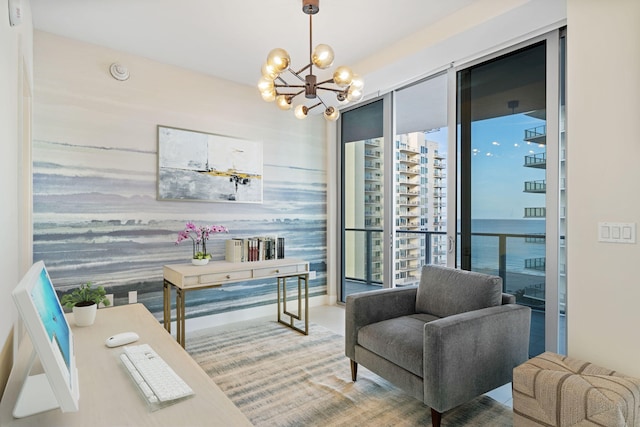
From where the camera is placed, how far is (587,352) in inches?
77.5

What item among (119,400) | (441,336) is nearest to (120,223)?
(119,400)

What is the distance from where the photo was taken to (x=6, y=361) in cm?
124

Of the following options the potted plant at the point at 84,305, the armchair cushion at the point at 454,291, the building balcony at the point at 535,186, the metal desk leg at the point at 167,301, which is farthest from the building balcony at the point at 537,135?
the metal desk leg at the point at 167,301

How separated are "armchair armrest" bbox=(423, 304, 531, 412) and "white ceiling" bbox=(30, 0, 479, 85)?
2.17 m

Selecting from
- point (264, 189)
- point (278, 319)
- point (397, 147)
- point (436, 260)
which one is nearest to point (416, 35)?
point (397, 147)

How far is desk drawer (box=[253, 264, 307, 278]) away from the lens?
3.41 metres

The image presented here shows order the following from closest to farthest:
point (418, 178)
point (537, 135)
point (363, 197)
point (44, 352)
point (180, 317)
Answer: point (44, 352) → point (537, 135) → point (180, 317) → point (418, 178) → point (363, 197)

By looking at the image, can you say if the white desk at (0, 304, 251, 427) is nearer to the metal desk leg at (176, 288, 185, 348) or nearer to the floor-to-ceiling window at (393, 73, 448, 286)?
the metal desk leg at (176, 288, 185, 348)

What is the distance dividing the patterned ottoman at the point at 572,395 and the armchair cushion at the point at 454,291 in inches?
18.2

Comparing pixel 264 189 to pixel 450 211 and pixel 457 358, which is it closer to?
pixel 450 211

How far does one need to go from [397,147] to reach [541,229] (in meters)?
1.79

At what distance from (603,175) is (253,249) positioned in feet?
9.38

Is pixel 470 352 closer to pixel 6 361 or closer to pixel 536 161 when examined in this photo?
pixel 536 161

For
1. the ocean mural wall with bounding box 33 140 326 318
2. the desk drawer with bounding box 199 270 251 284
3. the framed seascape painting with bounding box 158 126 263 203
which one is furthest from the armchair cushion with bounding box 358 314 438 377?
the framed seascape painting with bounding box 158 126 263 203
